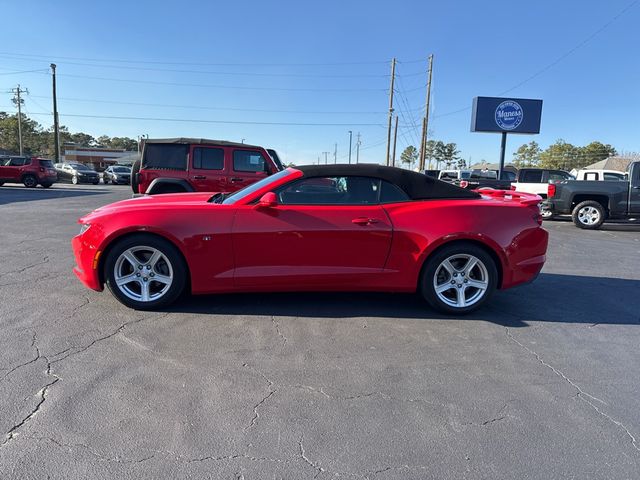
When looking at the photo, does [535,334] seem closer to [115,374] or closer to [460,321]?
[460,321]

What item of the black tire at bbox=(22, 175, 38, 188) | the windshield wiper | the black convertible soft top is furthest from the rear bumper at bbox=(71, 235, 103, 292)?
the black tire at bbox=(22, 175, 38, 188)

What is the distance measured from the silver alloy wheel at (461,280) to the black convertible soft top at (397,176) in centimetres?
71

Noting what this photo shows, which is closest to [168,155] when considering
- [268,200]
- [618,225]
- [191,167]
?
[191,167]

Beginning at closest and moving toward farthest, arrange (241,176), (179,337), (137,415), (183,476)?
(183,476)
(137,415)
(179,337)
(241,176)

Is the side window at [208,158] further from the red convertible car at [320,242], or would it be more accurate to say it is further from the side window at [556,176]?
the side window at [556,176]

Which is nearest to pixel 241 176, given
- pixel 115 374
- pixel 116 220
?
pixel 116 220

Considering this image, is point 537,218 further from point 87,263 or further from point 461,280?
point 87,263

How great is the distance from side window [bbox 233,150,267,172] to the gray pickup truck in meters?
8.50

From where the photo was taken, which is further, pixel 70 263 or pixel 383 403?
pixel 70 263

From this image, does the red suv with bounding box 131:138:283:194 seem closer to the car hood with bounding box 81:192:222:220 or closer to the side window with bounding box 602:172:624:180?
the car hood with bounding box 81:192:222:220

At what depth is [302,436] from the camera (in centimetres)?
238

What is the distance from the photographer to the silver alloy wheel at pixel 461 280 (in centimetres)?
426

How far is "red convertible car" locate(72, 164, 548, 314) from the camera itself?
4.01 m

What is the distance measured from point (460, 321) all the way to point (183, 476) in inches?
117
